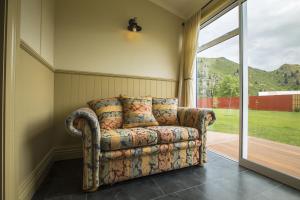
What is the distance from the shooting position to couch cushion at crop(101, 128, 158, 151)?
141 cm

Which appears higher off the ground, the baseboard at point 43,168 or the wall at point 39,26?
the wall at point 39,26

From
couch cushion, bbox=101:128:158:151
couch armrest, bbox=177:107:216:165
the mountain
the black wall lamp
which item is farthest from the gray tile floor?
the black wall lamp

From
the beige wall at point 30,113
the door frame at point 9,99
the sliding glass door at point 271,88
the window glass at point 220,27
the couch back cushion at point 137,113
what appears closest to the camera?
the door frame at point 9,99

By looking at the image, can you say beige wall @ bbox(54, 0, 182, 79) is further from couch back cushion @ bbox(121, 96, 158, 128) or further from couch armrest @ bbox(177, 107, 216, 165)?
couch armrest @ bbox(177, 107, 216, 165)

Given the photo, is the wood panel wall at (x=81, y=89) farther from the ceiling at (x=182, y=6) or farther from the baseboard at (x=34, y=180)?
the ceiling at (x=182, y=6)

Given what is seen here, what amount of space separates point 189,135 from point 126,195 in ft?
2.95

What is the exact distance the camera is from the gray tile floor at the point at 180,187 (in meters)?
1.31

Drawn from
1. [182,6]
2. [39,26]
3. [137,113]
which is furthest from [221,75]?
[39,26]

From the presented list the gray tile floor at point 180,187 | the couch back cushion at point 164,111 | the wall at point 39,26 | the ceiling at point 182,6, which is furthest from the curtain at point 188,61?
the wall at point 39,26

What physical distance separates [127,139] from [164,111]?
2.69ft

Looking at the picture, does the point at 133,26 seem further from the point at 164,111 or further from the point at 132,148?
the point at 132,148

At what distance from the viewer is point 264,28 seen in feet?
6.24

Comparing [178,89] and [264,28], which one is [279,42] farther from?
[178,89]

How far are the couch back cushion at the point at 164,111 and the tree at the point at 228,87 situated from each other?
87cm
